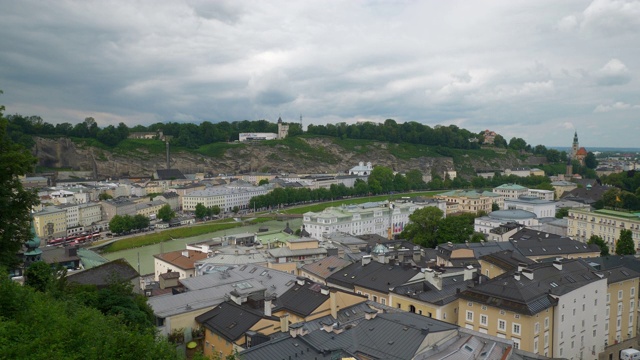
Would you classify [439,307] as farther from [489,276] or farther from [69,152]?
[69,152]

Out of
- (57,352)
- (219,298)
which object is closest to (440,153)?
(219,298)

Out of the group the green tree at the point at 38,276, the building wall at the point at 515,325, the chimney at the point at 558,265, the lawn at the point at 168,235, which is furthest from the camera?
the lawn at the point at 168,235

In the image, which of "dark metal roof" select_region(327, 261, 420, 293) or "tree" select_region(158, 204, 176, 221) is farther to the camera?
"tree" select_region(158, 204, 176, 221)

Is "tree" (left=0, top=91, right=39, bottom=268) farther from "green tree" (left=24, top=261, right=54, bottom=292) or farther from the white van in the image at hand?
the white van

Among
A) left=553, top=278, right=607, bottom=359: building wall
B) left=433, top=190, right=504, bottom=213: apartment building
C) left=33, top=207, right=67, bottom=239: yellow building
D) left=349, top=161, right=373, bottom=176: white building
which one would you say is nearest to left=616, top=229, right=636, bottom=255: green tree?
left=553, top=278, right=607, bottom=359: building wall

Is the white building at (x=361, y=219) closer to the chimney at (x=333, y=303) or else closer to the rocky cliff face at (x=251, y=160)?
the chimney at (x=333, y=303)

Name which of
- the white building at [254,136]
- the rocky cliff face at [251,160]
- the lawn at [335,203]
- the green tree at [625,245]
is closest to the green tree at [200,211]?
the lawn at [335,203]

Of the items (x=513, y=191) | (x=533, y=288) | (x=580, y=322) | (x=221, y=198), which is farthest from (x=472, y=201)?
(x=533, y=288)
